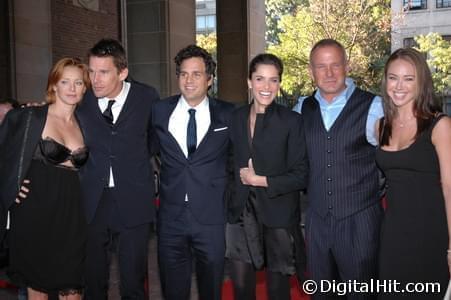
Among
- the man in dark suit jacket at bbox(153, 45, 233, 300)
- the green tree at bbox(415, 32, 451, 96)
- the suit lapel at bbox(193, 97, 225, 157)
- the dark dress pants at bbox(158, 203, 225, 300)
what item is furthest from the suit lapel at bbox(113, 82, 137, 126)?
the green tree at bbox(415, 32, 451, 96)

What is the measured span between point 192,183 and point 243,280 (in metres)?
0.81

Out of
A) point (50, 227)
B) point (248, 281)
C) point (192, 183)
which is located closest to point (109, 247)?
point (50, 227)

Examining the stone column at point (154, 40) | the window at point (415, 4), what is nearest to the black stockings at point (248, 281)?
the stone column at point (154, 40)

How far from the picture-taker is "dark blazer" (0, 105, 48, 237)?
3.77 meters

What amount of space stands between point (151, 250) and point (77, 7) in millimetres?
6241

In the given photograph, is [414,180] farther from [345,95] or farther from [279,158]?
[279,158]

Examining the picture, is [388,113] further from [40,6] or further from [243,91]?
[243,91]

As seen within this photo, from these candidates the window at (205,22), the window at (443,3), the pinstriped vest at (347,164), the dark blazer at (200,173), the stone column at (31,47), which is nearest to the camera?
the pinstriped vest at (347,164)

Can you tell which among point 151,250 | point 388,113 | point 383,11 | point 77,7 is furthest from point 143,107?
point 383,11

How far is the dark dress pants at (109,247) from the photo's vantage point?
4.02m

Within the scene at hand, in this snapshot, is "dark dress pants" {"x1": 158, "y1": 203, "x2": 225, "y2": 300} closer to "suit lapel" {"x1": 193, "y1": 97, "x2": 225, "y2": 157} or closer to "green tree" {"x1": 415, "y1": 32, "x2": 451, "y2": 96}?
"suit lapel" {"x1": 193, "y1": 97, "x2": 225, "y2": 157}

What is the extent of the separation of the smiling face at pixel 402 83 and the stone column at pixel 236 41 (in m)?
14.3

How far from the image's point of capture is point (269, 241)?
3.64 m
